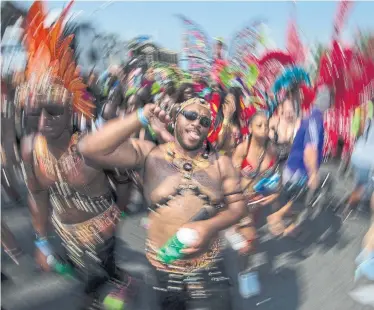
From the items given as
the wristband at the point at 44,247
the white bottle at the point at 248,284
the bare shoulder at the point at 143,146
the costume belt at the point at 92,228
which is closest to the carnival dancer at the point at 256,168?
the white bottle at the point at 248,284

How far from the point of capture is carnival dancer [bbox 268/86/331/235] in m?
1.64

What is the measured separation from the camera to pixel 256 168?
1698 millimetres

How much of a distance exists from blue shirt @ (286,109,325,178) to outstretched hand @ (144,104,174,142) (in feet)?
1.21

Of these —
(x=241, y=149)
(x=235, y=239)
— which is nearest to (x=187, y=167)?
(x=241, y=149)

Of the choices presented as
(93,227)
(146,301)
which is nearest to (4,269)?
(93,227)

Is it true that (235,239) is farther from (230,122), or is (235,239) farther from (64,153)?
(64,153)

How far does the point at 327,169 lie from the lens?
5.51 ft

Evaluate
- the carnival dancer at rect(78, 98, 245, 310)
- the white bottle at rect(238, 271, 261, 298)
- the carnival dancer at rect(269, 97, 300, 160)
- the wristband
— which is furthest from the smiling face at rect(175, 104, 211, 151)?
the wristband

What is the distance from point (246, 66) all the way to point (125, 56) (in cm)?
36

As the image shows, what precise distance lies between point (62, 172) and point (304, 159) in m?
0.73

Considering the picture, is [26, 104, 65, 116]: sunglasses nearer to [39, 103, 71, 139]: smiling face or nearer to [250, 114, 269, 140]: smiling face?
[39, 103, 71, 139]: smiling face

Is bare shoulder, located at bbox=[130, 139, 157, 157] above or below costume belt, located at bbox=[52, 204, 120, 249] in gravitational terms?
above

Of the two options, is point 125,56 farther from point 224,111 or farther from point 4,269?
point 4,269

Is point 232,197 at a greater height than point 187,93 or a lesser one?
lesser
